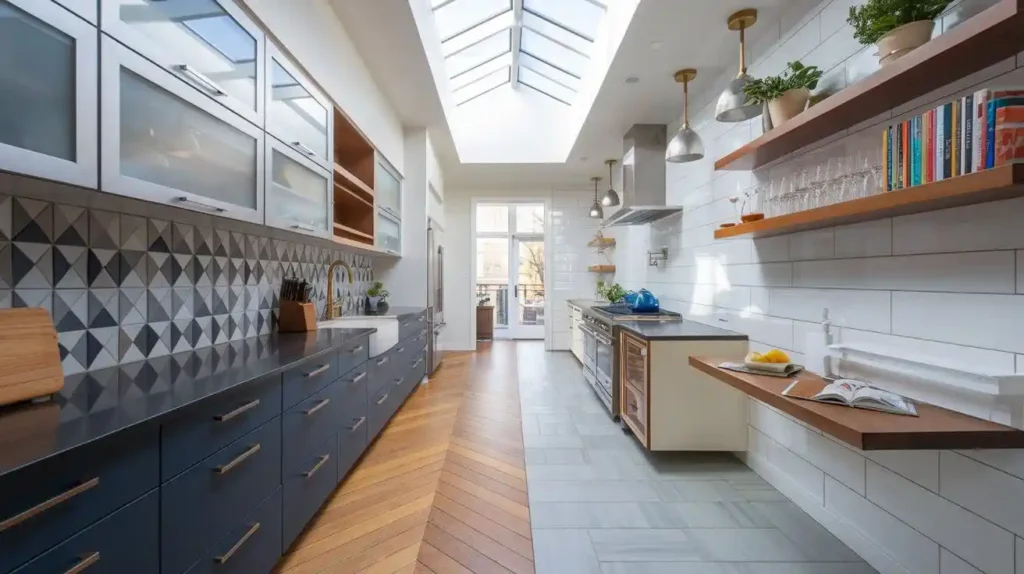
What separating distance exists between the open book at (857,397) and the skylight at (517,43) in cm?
330

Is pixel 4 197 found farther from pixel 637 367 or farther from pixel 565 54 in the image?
pixel 565 54

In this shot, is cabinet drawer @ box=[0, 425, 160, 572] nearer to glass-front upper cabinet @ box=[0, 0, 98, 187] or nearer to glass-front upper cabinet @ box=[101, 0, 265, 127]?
glass-front upper cabinet @ box=[0, 0, 98, 187]

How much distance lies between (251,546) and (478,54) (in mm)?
4879

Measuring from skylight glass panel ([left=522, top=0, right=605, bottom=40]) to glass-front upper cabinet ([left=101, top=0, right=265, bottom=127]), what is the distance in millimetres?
3021

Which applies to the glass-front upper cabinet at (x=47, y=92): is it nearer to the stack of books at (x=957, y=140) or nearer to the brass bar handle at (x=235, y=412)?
the brass bar handle at (x=235, y=412)

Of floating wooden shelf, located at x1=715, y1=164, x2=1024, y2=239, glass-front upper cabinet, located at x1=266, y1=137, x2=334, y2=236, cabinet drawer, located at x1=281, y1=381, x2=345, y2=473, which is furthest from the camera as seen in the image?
glass-front upper cabinet, located at x1=266, y1=137, x2=334, y2=236

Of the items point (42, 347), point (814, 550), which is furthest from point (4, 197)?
point (814, 550)

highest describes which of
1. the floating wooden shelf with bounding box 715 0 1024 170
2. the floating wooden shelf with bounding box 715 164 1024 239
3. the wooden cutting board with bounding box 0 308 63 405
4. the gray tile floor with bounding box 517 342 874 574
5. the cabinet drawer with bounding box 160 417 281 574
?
the floating wooden shelf with bounding box 715 0 1024 170

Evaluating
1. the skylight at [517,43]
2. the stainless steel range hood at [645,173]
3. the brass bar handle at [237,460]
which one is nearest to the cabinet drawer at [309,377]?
the brass bar handle at [237,460]

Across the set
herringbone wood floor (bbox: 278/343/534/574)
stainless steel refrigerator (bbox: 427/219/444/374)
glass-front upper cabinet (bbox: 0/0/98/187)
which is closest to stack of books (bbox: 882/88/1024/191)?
herringbone wood floor (bbox: 278/343/534/574)

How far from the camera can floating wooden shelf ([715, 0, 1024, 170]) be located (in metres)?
1.13

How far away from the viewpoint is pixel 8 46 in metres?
0.96

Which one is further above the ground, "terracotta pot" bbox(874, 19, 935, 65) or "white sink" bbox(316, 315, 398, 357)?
"terracotta pot" bbox(874, 19, 935, 65)

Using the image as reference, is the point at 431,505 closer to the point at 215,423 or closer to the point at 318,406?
the point at 318,406
